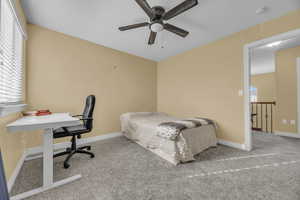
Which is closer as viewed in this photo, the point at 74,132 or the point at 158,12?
the point at 158,12

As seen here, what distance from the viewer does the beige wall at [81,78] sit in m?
2.33

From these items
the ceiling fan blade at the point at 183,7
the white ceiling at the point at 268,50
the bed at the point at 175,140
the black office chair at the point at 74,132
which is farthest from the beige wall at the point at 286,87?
the black office chair at the point at 74,132

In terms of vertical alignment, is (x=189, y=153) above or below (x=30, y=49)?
below

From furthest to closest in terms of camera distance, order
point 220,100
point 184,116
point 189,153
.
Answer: point 184,116 → point 220,100 → point 189,153

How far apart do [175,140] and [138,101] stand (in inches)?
86.1

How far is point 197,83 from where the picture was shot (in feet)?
10.6

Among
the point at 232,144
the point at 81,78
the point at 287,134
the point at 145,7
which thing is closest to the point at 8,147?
the point at 81,78

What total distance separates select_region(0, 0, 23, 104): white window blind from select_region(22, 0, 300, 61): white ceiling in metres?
0.45

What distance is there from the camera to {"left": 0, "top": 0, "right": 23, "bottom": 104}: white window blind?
53.6 inches

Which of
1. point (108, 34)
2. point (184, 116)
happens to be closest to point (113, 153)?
point (184, 116)

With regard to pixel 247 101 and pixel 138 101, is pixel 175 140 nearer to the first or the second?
pixel 247 101

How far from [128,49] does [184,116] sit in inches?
97.4

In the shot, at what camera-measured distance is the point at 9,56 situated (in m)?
1.58

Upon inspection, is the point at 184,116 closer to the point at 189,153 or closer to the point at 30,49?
the point at 189,153
